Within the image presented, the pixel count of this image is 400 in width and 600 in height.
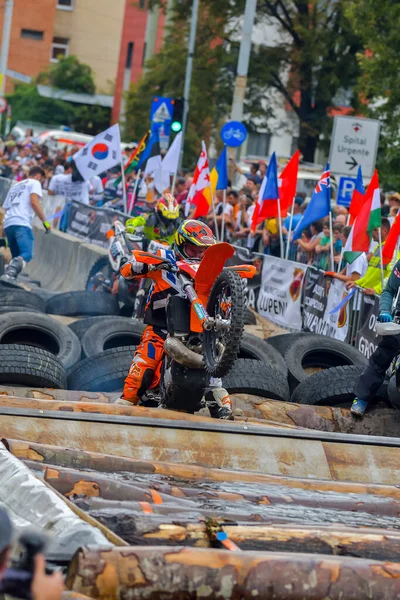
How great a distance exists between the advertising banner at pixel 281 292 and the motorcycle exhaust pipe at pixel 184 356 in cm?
766

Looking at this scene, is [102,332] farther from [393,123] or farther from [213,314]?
[393,123]

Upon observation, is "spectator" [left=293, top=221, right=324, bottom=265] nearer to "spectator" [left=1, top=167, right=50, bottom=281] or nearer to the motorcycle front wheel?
"spectator" [left=1, top=167, right=50, bottom=281]

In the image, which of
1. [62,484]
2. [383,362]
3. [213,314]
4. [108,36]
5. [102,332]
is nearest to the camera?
[62,484]

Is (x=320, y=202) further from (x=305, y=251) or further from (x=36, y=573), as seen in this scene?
(x=36, y=573)

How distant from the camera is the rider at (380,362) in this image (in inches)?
372

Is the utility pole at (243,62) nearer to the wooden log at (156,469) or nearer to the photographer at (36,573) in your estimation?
the wooden log at (156,469)

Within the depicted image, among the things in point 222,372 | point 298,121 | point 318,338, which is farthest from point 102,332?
point 298,121

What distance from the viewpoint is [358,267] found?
14.4 m

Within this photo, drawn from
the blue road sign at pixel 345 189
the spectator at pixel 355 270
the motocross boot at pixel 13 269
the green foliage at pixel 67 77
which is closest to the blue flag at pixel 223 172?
the blue road sign at pixel 345 189

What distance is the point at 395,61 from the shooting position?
24719 mm

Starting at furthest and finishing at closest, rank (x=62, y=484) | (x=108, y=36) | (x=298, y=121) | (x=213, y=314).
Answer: (x=108, y=36)
(x=298, y=121)
(x=213, y=314)
(x=62, y=484)

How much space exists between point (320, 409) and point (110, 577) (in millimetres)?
5597

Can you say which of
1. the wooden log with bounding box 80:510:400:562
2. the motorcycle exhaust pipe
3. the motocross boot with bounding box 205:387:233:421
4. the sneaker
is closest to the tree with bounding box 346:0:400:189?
the sneaker

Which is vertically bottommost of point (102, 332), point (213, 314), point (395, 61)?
point (102, 332)
